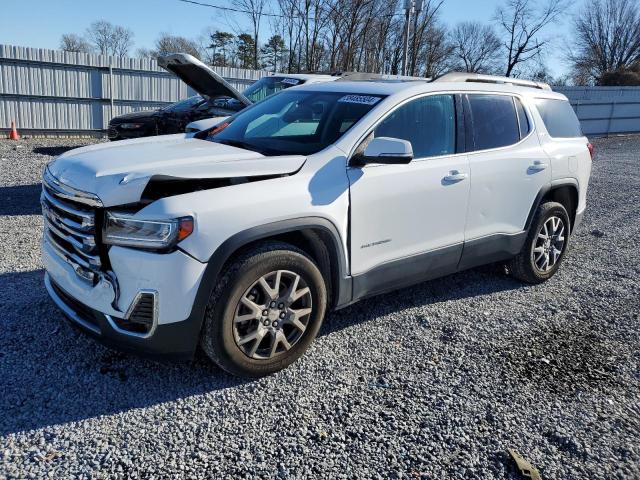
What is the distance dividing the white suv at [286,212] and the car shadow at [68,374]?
315 millimetres

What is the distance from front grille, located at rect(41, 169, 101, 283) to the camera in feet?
9.78

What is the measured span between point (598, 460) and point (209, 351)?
2.18m

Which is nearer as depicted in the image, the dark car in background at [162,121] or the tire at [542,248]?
the tire at [542,248]

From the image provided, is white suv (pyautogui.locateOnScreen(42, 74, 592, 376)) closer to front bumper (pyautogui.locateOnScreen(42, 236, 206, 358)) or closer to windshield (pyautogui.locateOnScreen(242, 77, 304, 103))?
front bumper (pyautogui.locateOnScreen(42, 236, 206, 358))

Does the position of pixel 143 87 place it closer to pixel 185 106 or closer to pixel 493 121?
pixel 185 106

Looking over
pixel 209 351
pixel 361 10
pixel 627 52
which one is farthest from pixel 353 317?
pixel 627 52

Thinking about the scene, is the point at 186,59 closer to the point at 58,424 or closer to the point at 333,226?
the point at 333,226

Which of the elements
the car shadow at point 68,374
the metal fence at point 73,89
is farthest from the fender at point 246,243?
the metal fence at point 73,89

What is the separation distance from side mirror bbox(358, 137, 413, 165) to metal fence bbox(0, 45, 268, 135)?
15.2 meters

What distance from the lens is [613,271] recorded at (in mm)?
5770

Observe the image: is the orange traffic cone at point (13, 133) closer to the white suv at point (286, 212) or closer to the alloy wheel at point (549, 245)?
the white suv at point (286, 212)

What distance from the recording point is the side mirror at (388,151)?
135 inches

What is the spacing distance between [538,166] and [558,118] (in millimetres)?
855

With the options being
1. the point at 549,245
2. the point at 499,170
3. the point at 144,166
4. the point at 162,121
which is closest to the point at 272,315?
the point at 144,166
